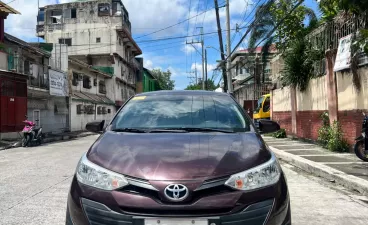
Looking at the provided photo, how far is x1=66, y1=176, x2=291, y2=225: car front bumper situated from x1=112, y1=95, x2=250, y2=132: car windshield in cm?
98

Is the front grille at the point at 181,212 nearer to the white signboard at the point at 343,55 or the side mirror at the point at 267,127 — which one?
the side mirror at the point at 267,127

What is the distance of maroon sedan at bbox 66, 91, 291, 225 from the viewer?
2273mm

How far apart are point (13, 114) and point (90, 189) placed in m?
17.6

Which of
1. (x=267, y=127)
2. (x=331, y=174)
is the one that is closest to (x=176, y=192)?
(x=267, y=127)

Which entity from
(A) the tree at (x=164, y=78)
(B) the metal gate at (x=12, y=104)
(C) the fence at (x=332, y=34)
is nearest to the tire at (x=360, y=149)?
(C) the fence at (x=332, y=34)

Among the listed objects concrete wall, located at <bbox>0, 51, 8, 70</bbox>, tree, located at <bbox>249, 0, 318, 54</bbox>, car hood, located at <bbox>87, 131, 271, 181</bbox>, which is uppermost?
tree, located at <bbox>249, 0, 318, 54</bbox>

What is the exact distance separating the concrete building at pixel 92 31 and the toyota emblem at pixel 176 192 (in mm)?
40529

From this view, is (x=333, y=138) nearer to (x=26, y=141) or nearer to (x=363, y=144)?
(x=363, y=144)

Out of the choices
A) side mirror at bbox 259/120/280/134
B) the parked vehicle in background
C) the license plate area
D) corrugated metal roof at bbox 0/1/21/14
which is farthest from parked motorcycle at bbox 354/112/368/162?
corrugated metal roof at bbox 0/1/21/14

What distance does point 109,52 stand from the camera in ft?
140

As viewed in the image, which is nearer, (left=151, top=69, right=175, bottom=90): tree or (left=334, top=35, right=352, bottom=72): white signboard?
(left=334, top=35, right=352, bottom=72): white signboard

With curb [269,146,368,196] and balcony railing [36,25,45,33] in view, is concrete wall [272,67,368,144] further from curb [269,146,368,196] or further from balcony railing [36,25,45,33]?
balcony railing [36,25,45,33]

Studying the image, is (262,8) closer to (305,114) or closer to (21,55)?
(305,114)

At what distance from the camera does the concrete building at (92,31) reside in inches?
1698
